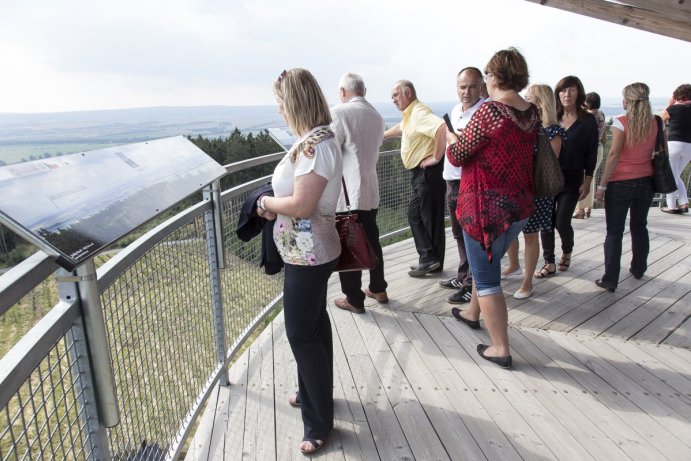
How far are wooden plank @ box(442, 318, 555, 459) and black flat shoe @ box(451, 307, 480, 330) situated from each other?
0.13 feet

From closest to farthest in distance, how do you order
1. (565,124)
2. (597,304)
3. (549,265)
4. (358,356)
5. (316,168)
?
(316,168), (358,356), (597,304), (565,124), (549,265)

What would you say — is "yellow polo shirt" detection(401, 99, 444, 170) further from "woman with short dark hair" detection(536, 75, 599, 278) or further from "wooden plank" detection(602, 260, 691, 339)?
"wooden plank" detection(602, 260, 691, 339)

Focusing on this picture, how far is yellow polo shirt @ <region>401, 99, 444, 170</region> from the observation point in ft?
11.8

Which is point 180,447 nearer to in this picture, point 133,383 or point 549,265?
point 133,383

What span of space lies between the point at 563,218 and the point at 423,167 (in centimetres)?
132

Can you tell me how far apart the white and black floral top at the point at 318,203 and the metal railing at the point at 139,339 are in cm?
45

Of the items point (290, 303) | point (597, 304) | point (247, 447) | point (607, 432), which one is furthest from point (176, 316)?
point (597, 304)

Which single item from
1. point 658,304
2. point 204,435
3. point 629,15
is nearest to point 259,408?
point 204,435

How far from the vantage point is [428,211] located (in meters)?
3.96

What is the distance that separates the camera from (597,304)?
3.55m

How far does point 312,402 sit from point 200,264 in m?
0.83

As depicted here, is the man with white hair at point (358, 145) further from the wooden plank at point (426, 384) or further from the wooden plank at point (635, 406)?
the wooden plank at point (635, 406)

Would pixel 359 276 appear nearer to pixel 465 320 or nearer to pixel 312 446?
pixel 465 320

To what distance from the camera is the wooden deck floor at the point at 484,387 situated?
6.92ft
